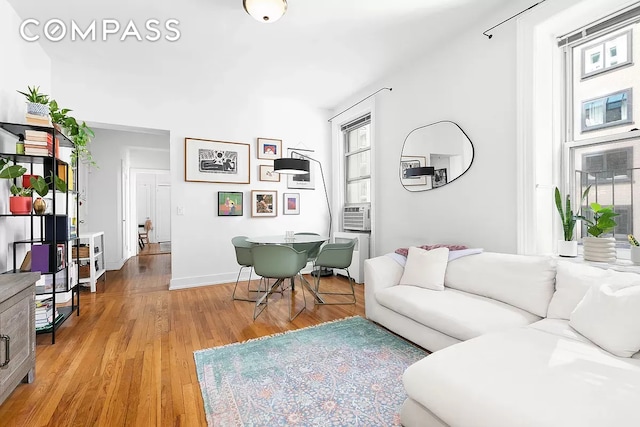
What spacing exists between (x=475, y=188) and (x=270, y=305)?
8.22ft

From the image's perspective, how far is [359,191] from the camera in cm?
506

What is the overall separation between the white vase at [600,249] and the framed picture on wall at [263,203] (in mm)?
3839

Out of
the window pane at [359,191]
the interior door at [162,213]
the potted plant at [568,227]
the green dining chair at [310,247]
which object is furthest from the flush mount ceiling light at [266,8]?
the interior door at [162,213]

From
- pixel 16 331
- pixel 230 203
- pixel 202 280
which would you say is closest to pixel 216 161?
pixel 230 203

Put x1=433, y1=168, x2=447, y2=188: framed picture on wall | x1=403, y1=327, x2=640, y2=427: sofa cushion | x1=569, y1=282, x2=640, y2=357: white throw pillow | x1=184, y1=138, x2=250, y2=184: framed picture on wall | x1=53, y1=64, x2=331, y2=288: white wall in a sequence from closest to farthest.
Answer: x1=403, y1=327, x2=640, y2=427: sofa cushion, x1=569, y1=282, x2=640, y2=357: white throw pillow, x1=433, y1=168, x2=447, y2=188: framed picture on wall, x1=53, y1=64, x2=331, y2=288: white wall, x1=184, y1=138, x2=250, y2=184: framed picture on wall

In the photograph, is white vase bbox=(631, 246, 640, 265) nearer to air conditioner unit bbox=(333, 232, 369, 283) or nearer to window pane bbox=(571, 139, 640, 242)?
window pane bbox=(571, 139, 640, 242)

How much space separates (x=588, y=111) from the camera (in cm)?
246

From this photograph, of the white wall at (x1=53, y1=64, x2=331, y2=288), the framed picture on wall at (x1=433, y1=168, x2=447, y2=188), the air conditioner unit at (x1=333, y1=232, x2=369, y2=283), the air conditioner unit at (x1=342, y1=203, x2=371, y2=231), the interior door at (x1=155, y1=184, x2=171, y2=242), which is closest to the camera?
the framed picture on wall at (x1=433, y1=168, x2=447, y2=188)

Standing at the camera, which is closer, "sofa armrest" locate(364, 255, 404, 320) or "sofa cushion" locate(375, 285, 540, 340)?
"sofa cushion" locate(375, 285, 540, 340)

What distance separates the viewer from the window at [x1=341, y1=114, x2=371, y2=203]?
4.84m

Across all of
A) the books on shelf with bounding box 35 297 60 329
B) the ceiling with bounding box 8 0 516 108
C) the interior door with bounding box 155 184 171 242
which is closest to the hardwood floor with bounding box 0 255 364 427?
the books on shelf with bounding box 35 297 60 329

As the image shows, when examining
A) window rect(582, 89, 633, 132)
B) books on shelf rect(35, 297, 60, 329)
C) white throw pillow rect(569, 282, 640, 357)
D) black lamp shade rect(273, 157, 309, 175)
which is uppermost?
window rect(582, 89, 633, 132)

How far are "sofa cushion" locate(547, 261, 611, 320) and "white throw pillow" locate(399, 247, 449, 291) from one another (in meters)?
0.81

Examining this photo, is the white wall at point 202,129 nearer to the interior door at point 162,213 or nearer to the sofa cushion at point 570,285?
the sofa cushion at point 570,285
